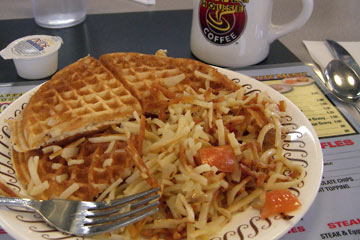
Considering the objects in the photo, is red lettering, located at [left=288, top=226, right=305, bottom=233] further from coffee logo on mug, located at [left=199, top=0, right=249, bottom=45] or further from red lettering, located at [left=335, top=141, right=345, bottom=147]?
coffee logo on mug, located at [left=199, top=0, right=249, bottom=45]

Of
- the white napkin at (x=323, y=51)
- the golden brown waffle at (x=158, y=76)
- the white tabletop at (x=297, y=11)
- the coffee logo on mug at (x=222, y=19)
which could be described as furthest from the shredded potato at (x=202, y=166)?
the white tabletop at (x=297, y=11)

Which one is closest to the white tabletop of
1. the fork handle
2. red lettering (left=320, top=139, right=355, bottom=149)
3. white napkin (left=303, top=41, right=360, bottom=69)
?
white napkin (left=303, top=41, right=360, bottom=69)

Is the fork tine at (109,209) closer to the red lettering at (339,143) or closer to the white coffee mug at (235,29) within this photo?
the red lettering at (339,143)

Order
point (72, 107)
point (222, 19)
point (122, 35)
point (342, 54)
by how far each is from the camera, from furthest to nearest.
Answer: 1. point (122, 35)
2. point (342, 54)
3. point (222, 19)
4. point (72, 107)

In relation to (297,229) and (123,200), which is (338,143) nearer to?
(297,229)

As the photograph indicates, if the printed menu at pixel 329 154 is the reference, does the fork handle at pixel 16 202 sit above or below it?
above

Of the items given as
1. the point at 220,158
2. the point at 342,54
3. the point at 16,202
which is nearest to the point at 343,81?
the point at 342,54
